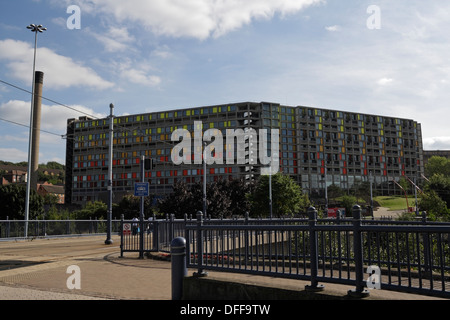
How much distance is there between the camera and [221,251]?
753 cm

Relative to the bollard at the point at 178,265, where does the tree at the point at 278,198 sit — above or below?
above

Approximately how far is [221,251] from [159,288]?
1.67 m

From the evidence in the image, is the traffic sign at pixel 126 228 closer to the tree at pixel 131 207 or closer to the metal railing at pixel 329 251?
the metal railing at pixel 329 251

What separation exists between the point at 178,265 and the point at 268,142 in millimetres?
102757

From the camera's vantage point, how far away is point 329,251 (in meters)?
7.42

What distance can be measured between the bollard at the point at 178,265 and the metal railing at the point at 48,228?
2235 centimetres

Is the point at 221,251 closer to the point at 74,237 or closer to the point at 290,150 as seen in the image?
the point at 74,237

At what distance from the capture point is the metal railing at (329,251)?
17.6 feet

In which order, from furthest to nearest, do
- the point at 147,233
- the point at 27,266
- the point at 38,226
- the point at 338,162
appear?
the point at 338,162 → the point at 38,226 → the point at 147,233 → the point at 27,266

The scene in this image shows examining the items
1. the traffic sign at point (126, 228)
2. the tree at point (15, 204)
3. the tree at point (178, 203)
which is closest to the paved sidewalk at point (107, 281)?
the traffic sign at point (126, 228)

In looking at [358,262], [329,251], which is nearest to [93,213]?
[329,251]

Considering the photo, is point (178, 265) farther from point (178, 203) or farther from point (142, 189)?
point (178, 203)

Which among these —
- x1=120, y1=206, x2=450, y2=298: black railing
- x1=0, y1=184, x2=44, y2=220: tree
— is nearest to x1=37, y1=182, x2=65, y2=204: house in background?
x1=0, y1=184, x2=44, y2=220: tree

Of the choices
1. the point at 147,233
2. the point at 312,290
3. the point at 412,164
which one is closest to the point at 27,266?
the point at 147,233
